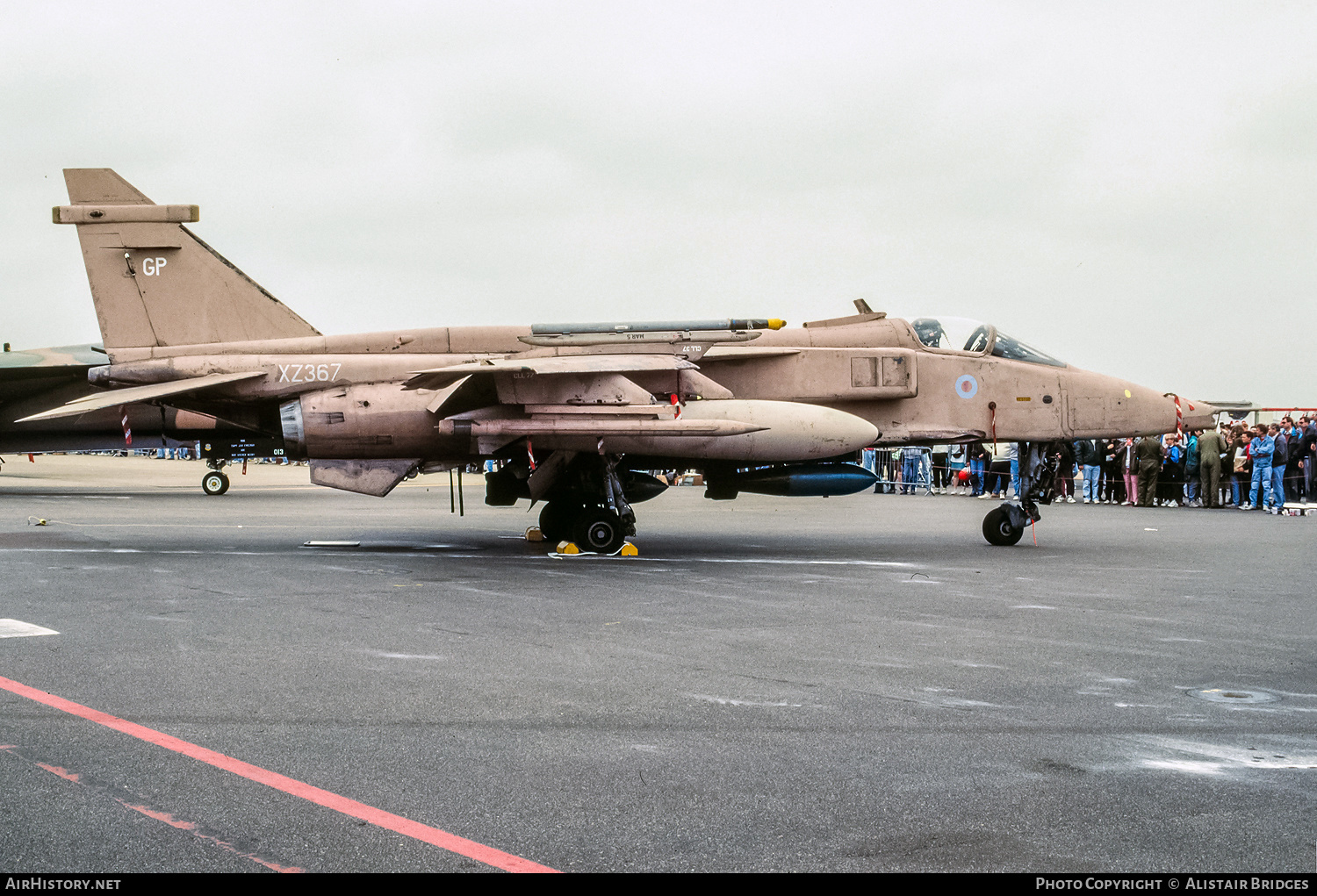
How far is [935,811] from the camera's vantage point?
3.72m

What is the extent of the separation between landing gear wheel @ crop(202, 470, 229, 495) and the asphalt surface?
1710cm

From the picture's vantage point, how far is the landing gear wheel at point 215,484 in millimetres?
27516

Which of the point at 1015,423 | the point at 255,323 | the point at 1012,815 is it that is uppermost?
the point at 255,323

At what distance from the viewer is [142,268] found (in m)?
13.9

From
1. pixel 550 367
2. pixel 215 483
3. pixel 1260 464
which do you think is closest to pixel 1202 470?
pixel 1260 464

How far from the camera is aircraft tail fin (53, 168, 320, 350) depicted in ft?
45.7

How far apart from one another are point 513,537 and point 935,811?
40.3ft

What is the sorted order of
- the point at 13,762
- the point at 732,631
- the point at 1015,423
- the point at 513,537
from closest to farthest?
the point at 13,762, the point at 732,631, the point at 1015,423, the point at 513,537

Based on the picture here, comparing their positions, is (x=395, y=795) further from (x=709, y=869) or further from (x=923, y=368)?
(x=923, y=368)

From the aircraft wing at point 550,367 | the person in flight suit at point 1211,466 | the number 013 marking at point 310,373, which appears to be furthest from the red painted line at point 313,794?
the person in flight suit at point 1211,466

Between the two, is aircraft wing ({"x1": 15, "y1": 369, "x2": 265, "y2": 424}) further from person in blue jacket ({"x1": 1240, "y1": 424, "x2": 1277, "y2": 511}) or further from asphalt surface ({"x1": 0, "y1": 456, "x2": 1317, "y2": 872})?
person in blue jacket ({"x1": 1240, "y1": 424, "x2": 1277, "y2": 511})

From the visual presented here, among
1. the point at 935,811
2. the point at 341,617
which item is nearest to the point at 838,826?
the point at 935,811

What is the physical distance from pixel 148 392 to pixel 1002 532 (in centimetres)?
1097

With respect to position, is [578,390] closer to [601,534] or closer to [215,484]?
[601,534]
